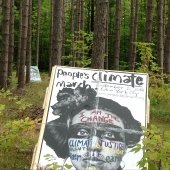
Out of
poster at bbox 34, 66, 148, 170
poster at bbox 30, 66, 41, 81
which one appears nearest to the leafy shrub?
poster at bbox 34, 66, 148, 170

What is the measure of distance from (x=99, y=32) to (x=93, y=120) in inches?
132

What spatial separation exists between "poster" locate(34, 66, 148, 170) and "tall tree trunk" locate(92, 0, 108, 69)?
230 centimetres

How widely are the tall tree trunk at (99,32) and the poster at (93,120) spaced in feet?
7.54

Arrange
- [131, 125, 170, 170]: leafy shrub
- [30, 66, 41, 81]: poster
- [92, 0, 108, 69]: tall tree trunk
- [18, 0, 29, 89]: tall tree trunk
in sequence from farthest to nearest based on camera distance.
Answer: [30, 66, 41, 81]: poster
[18, 0, 29, 89]: tall tree trunk
[92, 0, 108, 69]: tall tree trunk
[131, 125, 170, 170]: leafy shrub

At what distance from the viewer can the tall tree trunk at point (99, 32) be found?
8.98m

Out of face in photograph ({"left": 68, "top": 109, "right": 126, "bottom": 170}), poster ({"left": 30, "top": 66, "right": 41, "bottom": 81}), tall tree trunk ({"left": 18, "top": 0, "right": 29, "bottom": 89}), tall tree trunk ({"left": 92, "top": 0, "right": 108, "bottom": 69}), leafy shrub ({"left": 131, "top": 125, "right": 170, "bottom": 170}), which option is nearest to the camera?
leafy shrub ({"left": 131, "top": 125, "right": 170, "bottom": 170})

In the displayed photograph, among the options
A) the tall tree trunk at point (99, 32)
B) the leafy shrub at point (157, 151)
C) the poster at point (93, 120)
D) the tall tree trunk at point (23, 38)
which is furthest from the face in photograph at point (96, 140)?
the tall tree trunk at point (23, 38)

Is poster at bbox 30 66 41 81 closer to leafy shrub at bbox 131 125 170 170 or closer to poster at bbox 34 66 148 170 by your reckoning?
poster at bbox 34 66 148 170

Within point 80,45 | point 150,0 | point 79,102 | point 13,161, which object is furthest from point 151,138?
point 80,45

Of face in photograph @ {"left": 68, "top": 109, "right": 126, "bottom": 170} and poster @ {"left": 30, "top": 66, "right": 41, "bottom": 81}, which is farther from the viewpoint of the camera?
poster @ {"left": 30, "top": 66, "right": 41, "bottom": 81}

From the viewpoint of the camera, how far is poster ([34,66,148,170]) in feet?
18.7

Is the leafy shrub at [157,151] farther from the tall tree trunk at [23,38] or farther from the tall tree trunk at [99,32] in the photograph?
the tall tree trunk at [23,38]

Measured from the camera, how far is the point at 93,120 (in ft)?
20.1

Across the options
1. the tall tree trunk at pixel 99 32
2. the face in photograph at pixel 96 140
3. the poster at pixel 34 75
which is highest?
the tall tree trunk at pixel 99 32
